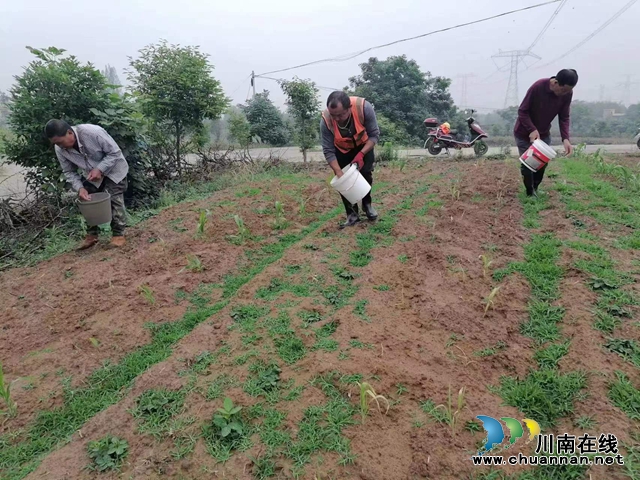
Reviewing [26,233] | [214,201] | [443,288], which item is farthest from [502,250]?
[26,233]

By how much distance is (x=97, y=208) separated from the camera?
13.9 feet

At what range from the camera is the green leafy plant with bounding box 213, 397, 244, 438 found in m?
1.94

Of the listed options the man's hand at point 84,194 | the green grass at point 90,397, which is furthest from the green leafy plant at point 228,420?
the man's hand at point 84,194

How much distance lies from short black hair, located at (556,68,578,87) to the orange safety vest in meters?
2.13

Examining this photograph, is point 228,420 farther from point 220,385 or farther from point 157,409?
point 157,409

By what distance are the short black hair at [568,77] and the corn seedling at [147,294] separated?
4556 millimetres

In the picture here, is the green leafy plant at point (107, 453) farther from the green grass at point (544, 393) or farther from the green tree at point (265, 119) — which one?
the green tree at point (265, 119)

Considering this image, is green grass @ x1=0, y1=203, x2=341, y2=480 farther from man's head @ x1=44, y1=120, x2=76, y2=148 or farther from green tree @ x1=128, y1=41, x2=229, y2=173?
green tree @ x1=128, y1=41, x2=229, y2=173

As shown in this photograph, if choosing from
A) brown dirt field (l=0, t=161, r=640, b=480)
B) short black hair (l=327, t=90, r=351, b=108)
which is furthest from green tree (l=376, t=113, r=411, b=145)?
short black hair (l=327, t=90, r=351, b=108)

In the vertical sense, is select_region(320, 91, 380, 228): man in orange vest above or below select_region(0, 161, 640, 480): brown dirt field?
above

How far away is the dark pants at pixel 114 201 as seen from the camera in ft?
15.0

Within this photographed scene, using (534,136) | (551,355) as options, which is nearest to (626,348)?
(551,355)

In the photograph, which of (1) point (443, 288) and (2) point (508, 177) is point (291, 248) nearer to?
(1) point (443, 288)

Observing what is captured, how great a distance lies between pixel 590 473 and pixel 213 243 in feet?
12.2
